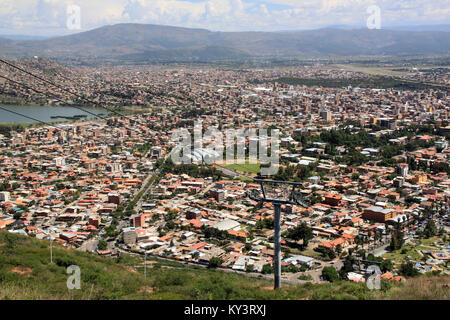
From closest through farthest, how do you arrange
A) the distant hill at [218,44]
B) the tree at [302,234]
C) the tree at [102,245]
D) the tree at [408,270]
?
the tree at [408,270], the tree at [102,245], the tree at [302,234], the distant hill at [218,44]

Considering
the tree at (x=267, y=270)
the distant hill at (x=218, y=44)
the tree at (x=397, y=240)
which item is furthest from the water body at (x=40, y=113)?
the distant hill at (x=218, y=44)

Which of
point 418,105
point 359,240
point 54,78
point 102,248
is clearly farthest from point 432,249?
point 54,78

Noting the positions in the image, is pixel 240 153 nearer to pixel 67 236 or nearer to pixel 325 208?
pixel 325 208

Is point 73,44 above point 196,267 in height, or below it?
above

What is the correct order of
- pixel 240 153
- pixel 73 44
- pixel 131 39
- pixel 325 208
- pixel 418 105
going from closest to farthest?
pixel 325 208 → pixel 240 153 → pixel 418 105 → pixel 73 44 → pixel 131 39

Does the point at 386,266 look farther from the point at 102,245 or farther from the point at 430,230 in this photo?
the point at 102,245

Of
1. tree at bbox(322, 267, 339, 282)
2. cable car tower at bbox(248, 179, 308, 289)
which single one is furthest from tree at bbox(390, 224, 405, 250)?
cable car tower at bbox(248, 179, 308, 289)

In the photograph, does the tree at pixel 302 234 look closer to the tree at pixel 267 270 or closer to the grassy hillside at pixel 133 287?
the tree at pixel 267 270
